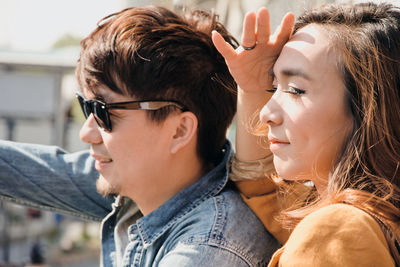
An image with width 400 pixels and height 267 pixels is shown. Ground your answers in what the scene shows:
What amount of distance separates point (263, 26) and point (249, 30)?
0.15 feet

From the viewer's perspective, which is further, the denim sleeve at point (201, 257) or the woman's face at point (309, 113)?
the denim sleeve at point (201, 257)

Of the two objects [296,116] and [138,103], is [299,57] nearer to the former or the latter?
[296,116]

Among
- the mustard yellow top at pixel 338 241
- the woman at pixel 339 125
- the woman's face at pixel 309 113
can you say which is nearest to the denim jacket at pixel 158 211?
the woman at pixel 339 125

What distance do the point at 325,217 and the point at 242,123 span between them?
0.73 metres

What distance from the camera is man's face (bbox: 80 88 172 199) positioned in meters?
2.13

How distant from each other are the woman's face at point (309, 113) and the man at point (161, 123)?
48cm

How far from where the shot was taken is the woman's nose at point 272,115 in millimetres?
1604

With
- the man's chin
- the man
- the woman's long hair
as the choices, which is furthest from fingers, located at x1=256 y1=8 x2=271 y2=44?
the man's chin

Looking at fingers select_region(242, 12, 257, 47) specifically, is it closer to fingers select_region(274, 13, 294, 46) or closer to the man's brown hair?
fingers select_region(274, 13, 294, 46)

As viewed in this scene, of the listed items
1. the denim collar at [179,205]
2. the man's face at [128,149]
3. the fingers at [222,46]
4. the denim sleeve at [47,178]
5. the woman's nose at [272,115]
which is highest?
the fingers at [222,46]

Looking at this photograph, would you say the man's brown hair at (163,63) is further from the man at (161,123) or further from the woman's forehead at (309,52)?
the woman's forehead at (309,52)

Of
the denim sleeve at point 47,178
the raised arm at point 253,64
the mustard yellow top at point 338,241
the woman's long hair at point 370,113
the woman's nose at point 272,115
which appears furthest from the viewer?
the denim sleeve at point 47,178

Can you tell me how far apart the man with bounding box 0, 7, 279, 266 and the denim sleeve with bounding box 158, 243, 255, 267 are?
9 cm

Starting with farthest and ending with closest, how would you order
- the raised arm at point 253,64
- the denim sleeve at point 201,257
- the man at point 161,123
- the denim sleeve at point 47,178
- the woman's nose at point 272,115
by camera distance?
the denim sleeve at point 47,178
the man at point 161,123
the denim sleeve at point 201,257
the raised arm at point 253,64
the woman's nose at point 272,115
